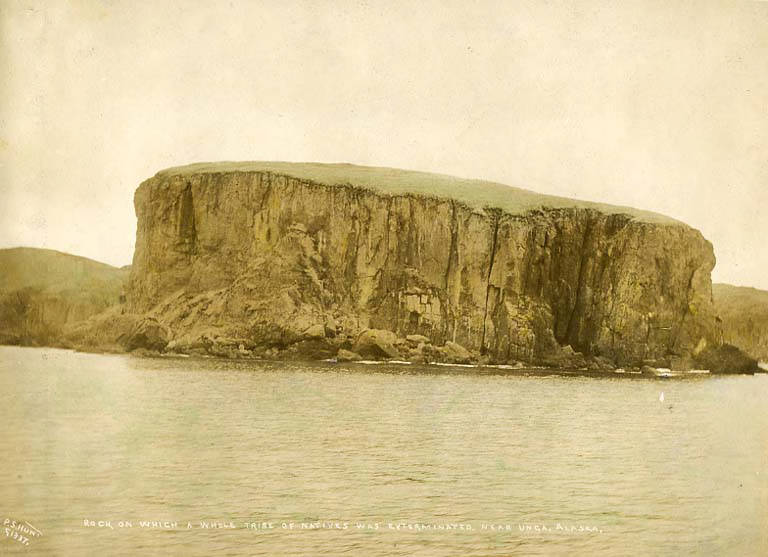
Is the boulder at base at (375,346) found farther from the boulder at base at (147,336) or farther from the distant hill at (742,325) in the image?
the distant hill at (742,325)

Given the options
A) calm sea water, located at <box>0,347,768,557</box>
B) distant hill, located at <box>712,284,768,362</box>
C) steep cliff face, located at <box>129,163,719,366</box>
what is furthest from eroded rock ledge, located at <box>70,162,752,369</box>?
calm sea water, located at <box>0,347,768,557</box>

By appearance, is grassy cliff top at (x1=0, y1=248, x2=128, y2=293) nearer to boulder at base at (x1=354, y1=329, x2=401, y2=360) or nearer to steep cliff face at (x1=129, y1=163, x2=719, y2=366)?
steep cliff face at (x1=129, y1=163, x2=719, y2=366)

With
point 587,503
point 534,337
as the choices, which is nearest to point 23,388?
point 587,503

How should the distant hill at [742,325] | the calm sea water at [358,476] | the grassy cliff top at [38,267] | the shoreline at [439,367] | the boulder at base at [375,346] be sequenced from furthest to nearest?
the boulder at base at [375,346] → the shoreline at [439,367] → the distant hill at [742,325] → the grassy cliff top at [38,267] → the calm sea water at [358,476]

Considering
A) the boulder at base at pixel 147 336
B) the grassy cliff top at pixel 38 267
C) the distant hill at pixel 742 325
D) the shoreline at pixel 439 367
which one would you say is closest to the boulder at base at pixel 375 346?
the shoreline at pixel 439 367

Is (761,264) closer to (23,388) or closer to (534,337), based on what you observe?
→ (23,388)

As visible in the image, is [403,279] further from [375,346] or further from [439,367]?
[439,367]
